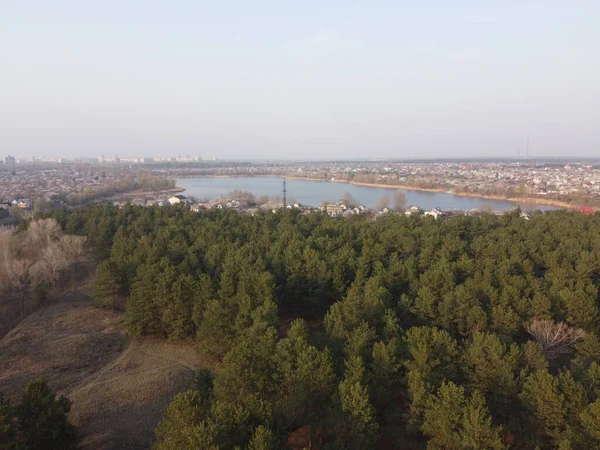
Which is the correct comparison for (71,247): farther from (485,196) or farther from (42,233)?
(485,196)

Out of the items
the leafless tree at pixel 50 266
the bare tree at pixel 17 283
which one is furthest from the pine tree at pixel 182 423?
the leafless tree at pixel 50 266

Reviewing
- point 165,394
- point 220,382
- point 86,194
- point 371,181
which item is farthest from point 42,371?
point 371,181

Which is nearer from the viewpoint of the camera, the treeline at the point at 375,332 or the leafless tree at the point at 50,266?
the treeline at the point at 375,332

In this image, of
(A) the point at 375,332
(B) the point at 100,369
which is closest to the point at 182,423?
(A) the point at 375,332

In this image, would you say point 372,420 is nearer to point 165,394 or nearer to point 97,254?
point 165,394

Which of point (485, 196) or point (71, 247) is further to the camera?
point (485, 196)

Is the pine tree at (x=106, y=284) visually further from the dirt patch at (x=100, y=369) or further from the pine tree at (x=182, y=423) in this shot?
the pine tree at (x=182, y=423)
